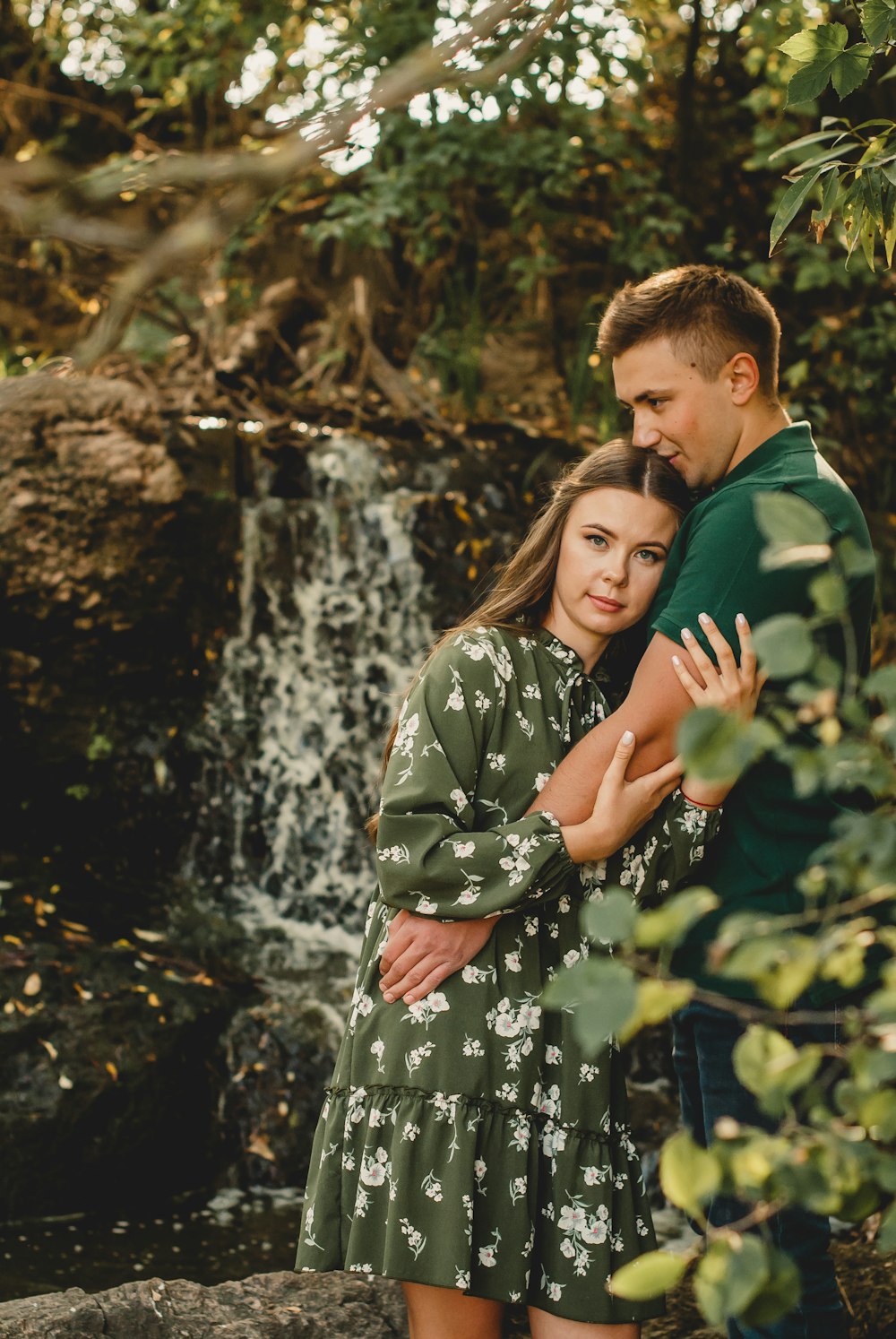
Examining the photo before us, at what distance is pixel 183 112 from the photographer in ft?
27.6

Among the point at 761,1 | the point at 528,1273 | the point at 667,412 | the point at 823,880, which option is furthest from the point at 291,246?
the point at 823,880

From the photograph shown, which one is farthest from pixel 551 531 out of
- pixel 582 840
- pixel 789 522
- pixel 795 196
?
pixel 789 522

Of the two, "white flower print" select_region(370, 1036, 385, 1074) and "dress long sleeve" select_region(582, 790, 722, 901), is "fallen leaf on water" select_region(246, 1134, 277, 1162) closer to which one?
"white flower print" select_region(370, 1036, 385, 1074)

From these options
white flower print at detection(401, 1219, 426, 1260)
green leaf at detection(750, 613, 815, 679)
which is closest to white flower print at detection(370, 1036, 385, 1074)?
white flower print at detection(401, 1219, 426, 1260)

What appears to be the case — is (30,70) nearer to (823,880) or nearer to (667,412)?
(667,412)

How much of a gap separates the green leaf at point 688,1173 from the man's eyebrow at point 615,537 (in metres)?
1.44

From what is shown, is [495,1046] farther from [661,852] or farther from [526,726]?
[526,726]

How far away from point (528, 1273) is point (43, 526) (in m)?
4.43

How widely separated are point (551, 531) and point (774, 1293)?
158 cm

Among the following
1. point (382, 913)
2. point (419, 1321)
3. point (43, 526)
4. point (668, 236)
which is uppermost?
point (668, 236)

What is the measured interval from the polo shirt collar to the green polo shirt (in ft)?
0.09

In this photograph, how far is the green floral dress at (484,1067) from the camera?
6.28 ft

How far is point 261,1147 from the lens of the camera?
443cm

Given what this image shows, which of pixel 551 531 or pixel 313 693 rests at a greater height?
pixel 313 693
